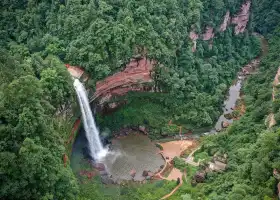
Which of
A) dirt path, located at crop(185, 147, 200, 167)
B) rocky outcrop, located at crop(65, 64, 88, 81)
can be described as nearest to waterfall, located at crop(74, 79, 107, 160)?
rocky outcrop, located at crop(65, 64, 88, 81)

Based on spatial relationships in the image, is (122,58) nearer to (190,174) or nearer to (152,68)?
(152,68)

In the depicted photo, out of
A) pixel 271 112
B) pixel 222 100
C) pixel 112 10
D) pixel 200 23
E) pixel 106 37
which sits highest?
pixel 200 23

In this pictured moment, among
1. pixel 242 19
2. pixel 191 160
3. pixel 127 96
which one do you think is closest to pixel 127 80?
pixel 127 96

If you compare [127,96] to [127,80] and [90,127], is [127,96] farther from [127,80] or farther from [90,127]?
[90,127]

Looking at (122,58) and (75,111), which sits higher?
(122,58)

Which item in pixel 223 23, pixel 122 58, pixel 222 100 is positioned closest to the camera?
pixel 122 58

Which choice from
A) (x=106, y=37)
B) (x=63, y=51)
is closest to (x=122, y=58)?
(x=106, y=37)
